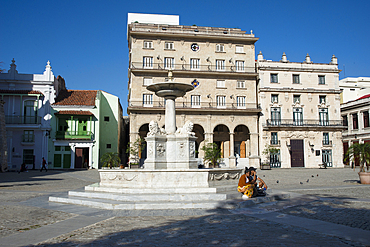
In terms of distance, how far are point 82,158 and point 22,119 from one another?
8642 mm

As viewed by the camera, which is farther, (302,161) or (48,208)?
(302,161)

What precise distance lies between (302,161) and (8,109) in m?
38.0

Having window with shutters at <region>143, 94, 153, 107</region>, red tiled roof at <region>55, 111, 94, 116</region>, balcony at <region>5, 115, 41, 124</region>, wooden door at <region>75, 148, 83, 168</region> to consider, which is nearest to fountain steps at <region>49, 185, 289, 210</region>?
window with shutters at <region>143, 94, 153, 107</region>

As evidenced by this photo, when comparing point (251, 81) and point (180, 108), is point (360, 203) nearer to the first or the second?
point (180, 108)

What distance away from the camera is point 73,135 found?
40156 millimetres

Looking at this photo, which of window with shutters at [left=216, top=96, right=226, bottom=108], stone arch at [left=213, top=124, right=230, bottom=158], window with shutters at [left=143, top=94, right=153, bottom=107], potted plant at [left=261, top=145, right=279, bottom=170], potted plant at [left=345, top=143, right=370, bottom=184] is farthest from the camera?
stone arch at [left=213, top=124, right=230, bottom=158]

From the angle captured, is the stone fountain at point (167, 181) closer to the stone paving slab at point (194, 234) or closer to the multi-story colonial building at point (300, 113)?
the stone paving slab at point (194, 234)

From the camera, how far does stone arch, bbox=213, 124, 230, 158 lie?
44.0 meters

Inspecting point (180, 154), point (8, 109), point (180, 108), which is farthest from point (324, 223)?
point (8, 109)

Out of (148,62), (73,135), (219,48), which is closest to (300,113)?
(219,48)

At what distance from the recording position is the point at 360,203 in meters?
10.5

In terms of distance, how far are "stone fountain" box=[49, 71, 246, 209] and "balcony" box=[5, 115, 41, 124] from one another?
29.1 m

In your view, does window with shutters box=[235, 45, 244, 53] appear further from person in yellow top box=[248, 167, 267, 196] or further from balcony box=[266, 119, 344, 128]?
person in yellow top box=[248, 167, 267, 196]

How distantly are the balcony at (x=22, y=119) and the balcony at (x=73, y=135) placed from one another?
9.50 feet
